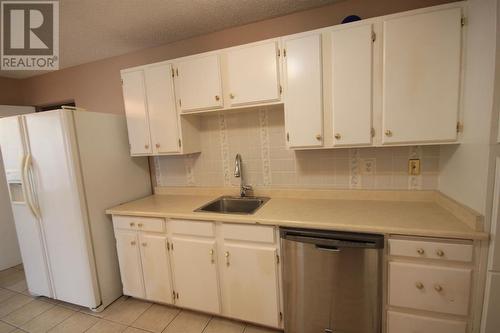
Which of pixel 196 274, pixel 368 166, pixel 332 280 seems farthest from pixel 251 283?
pixel 368 166

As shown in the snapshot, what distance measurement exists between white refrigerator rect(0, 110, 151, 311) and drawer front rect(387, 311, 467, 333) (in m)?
2.31

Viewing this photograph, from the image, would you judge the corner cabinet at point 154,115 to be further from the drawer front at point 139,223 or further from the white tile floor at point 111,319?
the white tile floor at point 111,319

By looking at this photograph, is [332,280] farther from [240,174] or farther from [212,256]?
[240,174]

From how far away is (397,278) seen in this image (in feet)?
4.41

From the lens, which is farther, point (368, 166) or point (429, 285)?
point (368, 166)

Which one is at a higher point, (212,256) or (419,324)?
(212,256)

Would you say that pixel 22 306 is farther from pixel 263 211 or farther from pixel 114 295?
pixel 263 211

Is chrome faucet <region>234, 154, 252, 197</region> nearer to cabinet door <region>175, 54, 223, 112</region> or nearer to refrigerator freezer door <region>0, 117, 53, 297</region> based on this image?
cabinet door <region>175, 54, 223, 112</region>

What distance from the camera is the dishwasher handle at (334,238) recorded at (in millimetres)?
1324

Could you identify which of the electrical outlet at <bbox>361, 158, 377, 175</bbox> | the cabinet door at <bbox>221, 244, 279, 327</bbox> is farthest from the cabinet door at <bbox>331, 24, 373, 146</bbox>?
the cabinet door at <bbox>221, 244, 279, 327</bbox>

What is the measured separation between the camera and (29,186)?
2033 mm

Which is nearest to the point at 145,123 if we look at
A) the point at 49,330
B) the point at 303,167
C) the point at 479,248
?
the point at 303,167

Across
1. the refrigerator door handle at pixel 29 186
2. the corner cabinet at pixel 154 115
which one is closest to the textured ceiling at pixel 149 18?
the corner cabinet at pixel 154 115

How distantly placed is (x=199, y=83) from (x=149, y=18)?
0.67 meters
